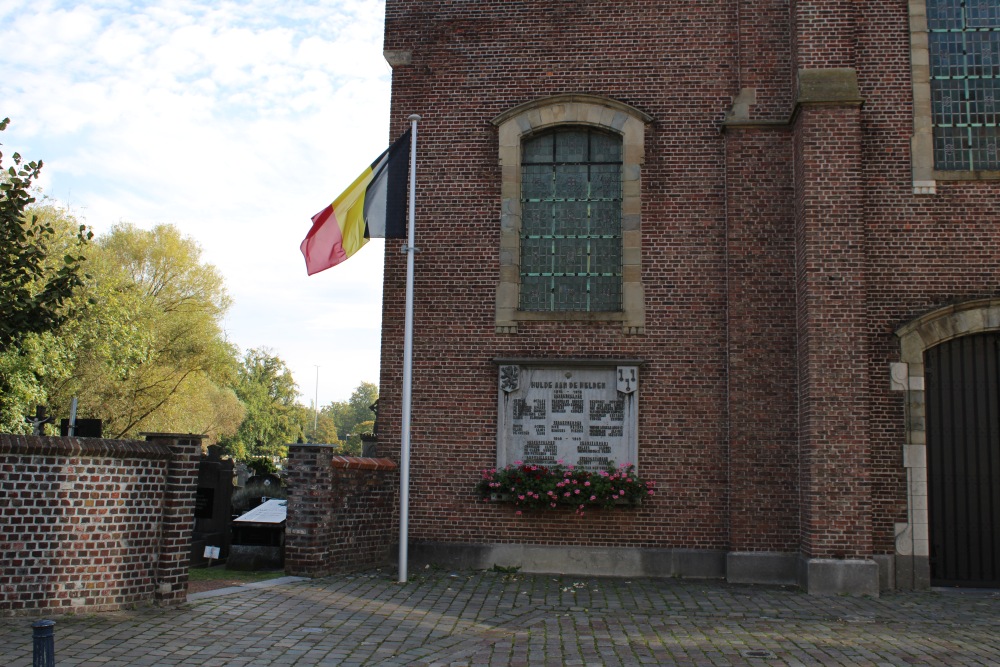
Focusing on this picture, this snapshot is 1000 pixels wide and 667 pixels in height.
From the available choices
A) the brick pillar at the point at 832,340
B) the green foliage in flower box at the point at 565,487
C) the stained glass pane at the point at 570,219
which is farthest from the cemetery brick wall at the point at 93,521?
the brick pillar at the point at 832,340

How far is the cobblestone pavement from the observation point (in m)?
7.05

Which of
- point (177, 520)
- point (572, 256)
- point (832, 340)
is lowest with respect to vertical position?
point (177, 520)

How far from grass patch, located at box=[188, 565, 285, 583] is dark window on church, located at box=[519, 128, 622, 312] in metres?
5.32

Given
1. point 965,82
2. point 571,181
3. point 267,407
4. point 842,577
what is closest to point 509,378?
point 571,181

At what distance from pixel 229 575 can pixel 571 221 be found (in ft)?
23.5

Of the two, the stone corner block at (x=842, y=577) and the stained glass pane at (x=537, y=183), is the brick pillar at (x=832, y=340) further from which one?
the stained glass pane at (x=537, y=183)

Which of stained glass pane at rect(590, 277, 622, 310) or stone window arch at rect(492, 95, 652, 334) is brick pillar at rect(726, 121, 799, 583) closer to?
stone window arch at rect(492, 95, 652, 334)

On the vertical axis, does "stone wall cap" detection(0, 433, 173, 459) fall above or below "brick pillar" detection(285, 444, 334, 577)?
above

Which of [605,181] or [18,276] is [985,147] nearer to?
[605,181]

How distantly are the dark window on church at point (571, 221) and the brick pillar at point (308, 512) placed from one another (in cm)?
406

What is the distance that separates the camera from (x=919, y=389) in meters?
11.7

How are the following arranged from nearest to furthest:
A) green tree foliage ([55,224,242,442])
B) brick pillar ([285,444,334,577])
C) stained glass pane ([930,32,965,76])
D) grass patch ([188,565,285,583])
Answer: brick pillar ([285,444,334,577]), grass patch ([188,565,285,583]), stained glass pane ([930,32,965,76]), green tree foliage ([55,224,242,442])

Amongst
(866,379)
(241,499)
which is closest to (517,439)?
(866,379)

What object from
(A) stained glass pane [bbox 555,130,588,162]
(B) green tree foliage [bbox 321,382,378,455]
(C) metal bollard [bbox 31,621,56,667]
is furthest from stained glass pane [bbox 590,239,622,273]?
(B) green tree foliage [bbox 321,382,378,455]
